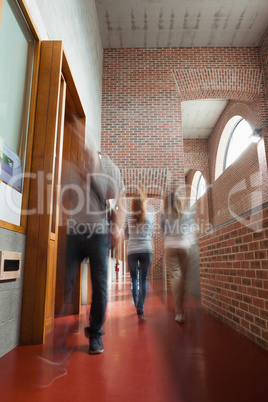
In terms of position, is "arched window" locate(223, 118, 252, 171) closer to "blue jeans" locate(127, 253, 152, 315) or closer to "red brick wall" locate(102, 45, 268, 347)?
"red brick wall" locate(102, 45, 268, 347)

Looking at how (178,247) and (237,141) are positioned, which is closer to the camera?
(178,247)

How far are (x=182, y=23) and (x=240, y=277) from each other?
6061 mm

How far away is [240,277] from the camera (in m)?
2.41

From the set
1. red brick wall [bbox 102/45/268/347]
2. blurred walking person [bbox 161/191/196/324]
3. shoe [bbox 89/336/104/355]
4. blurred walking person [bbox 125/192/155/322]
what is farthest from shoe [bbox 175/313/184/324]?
red brick wall [bbox 102/45/268/347]

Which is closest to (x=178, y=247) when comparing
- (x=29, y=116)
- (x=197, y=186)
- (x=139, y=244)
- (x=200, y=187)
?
(x=139, y=244)

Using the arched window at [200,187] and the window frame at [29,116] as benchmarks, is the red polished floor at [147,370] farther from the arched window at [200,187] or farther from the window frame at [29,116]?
the arched window at [200,187]

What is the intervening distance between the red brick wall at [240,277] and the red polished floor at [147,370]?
15 cm

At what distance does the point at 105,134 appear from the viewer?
6.54 meters

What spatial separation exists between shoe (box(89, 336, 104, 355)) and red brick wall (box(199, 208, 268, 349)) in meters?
1.09

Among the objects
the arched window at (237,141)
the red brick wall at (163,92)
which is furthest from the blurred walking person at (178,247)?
the arched window at (237,141)

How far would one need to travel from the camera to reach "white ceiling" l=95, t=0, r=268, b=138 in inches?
239

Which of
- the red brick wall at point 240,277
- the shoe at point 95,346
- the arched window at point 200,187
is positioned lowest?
the shoe at point 95,346

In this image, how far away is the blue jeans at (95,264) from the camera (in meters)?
1.94

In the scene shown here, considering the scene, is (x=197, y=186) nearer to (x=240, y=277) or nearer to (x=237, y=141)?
(x=237, y=141)
